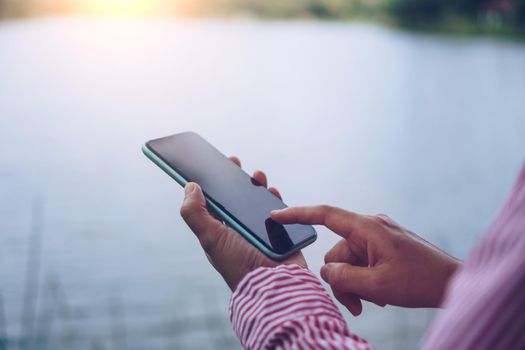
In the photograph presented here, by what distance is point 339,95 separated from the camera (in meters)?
4.11

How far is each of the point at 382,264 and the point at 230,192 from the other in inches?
7.7

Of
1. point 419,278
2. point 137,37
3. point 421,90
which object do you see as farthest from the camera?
point 421,90

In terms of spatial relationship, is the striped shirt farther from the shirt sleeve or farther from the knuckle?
the knuckle

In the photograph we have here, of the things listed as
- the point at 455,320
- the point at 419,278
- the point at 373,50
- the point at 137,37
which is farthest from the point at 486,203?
the point at 455,320

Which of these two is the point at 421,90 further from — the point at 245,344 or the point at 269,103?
the point at 245,344

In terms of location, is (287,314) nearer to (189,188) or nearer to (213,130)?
(189,188)

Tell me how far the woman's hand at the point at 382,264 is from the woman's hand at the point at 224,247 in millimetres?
44

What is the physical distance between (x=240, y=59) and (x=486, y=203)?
6.33 ft

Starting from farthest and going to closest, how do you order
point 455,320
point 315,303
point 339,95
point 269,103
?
point 339,95 → point 269,103 → point 315,303 → point 455,320

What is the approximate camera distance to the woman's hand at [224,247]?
1.80ft

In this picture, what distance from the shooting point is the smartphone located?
1.90ft

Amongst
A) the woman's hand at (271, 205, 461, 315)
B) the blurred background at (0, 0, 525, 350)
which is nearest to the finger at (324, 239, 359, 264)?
the woman's hand at (271, 205, 461, 315)

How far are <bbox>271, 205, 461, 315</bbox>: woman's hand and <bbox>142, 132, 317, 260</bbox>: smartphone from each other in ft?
0.08

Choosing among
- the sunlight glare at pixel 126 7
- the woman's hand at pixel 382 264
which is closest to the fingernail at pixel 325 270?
the woman's hand at pixel 382 264
